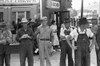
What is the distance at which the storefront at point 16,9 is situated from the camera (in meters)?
10.9

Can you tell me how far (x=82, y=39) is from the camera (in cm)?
630

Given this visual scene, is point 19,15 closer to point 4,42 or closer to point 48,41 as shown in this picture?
point 48,41

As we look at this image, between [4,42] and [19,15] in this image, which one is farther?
[19,15]

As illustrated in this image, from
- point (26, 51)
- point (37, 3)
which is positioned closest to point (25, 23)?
point (26, 51)

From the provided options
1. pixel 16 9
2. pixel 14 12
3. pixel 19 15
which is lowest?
pixel 19 15

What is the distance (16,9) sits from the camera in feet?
36.6

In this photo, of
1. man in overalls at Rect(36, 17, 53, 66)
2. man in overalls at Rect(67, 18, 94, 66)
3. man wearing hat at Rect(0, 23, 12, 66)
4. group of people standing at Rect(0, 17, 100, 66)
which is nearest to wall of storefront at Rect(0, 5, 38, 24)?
man in overalls at Rect(36, 17, 53, 66)

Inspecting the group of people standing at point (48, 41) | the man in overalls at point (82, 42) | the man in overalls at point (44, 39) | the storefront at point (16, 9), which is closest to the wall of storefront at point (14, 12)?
the storefront at point (16, 9)

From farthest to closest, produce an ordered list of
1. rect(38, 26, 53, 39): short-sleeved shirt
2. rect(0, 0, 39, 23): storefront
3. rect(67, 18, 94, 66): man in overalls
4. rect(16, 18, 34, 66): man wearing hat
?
rect(0, 0, 39, 23): storefront
rect(38, 26, 53, 39): short-sleeved shirt
rect(16, 18, 34, 66): man wearing hat
rect(67, 18, 94, 66): man in overalls

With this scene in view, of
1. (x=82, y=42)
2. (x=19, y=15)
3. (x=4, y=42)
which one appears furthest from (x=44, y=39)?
(x=19, y=15)

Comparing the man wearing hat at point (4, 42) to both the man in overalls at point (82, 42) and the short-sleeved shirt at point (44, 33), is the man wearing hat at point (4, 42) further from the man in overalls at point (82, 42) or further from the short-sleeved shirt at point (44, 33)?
the man in overalls at point (82, 42)

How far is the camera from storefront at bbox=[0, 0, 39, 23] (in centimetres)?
1093

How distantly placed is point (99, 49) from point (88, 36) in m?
1.12

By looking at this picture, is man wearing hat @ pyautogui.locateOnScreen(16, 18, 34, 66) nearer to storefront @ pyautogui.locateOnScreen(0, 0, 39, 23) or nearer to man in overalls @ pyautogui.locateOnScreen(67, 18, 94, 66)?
man in overalls @ pyautogui.locateOnScreen(67, 18, 94, 66)
